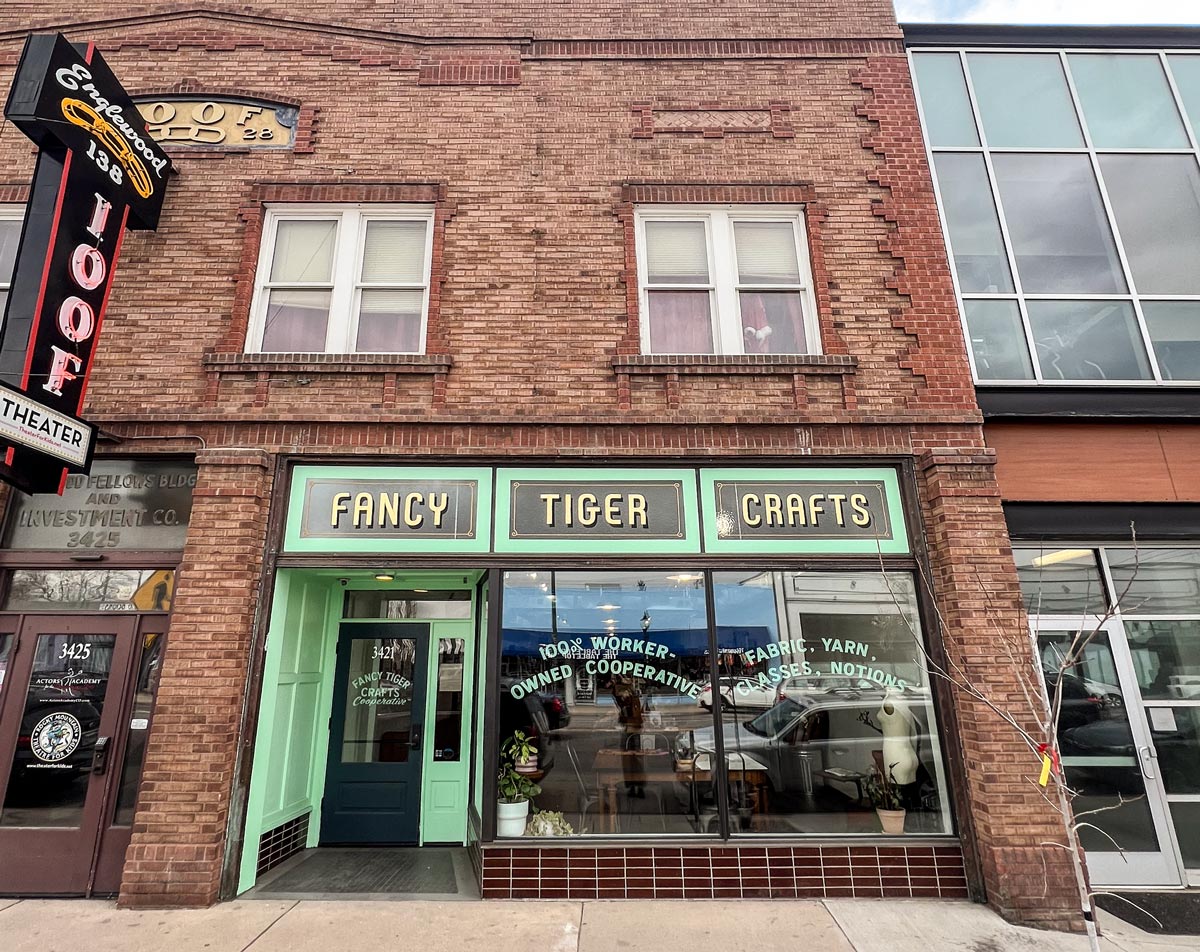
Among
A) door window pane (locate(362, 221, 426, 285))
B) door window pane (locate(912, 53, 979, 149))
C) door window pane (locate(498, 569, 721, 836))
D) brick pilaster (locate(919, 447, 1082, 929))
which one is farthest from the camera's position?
door window pane (locate(912, 53, 979, 149))

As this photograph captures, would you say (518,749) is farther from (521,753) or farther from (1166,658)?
(1166,658)

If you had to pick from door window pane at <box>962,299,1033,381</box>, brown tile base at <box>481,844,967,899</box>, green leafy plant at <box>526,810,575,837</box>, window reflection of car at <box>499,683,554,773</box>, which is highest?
door window pane at <box>962,299,1033,381</box>

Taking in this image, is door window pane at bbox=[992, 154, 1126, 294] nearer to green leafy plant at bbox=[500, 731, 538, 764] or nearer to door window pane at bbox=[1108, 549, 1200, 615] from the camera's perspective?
door window pane at bbox=[1108, 549, 1200, 615]

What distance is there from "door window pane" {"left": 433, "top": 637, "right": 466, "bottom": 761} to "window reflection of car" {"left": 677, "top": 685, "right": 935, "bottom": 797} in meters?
2.46

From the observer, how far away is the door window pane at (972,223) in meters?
7.02

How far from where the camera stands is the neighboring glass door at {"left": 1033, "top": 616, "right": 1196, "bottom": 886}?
552 centimetres

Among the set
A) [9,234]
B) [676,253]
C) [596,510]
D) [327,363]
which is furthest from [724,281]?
[9,234]

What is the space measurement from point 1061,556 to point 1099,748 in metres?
1.74

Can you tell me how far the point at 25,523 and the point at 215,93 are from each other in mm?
4974

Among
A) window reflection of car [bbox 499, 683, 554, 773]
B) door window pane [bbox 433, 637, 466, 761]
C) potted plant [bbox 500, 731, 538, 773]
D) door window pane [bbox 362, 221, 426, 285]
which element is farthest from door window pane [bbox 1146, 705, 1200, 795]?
door window pane [bbox 362, 221, 426, 285]

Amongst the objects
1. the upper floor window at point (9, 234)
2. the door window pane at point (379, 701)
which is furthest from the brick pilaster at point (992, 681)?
the upper floor window at point (9, 234)

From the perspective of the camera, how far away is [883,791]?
5496 millimetres

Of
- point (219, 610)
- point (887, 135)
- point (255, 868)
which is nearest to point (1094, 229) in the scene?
point (887, 135)

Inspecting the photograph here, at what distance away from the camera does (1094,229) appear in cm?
725
